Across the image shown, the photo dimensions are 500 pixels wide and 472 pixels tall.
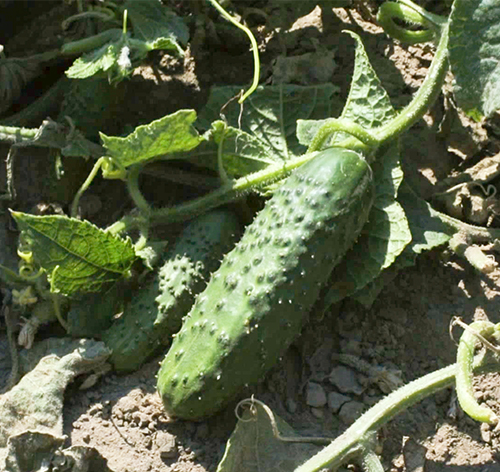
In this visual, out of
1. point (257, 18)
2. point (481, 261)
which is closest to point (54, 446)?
point (481, 261)

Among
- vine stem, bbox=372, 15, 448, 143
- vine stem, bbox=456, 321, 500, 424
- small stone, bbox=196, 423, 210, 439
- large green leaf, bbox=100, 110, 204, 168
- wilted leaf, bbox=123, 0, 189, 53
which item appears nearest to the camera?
vine stem, bbox=456, 321, 500, 424

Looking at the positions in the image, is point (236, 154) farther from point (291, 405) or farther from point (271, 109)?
point (291, 405)

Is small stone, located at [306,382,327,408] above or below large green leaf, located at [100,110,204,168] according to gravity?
below

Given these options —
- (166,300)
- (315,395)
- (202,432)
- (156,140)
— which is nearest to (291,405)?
(315,395)

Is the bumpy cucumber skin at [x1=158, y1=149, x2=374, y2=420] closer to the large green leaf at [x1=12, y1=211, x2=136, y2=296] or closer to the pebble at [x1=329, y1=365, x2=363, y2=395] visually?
the pebble at [x1=329, y1=365, x2=363, y2=395]

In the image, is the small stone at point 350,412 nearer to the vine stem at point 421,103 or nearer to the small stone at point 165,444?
the small stone at point 165,444

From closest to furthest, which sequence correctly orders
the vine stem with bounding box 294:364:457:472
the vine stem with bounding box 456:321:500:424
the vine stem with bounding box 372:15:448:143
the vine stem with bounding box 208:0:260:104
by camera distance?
1. the vine stem with bounding box 456:321:500:424
2. the vine stem with bounding box 294:364:457:472
3. the vine stem with bounding box 372:15:448:143
4. the vine stem with bounding box 208:0:260:104

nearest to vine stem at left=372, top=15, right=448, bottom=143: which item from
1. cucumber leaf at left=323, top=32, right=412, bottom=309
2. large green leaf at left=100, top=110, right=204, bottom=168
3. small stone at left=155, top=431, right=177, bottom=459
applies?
cucumber leaf at left=323, top=32, right=412, bottom=309
